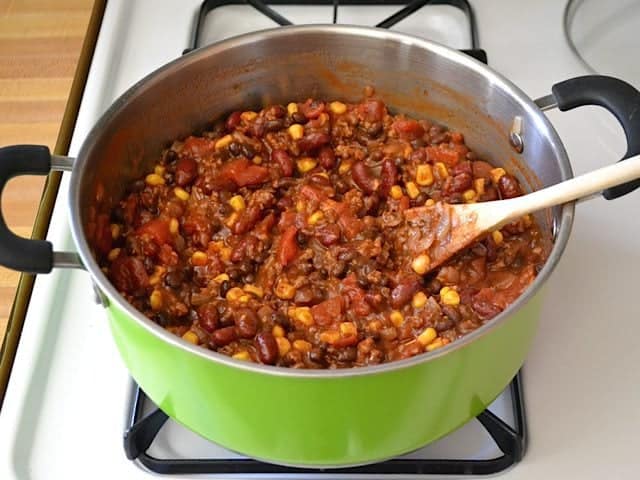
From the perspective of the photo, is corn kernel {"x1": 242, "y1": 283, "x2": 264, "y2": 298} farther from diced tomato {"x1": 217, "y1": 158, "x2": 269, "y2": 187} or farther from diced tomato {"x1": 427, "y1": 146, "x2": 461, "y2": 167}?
diced tomato {"x1": 427, "y1": 146, "x2": 461, "y2": 167}

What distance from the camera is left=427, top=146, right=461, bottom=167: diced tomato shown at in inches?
60.3

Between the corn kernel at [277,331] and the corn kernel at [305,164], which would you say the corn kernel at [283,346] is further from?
the corn kernel at [305,164]

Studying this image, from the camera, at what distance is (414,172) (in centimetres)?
153

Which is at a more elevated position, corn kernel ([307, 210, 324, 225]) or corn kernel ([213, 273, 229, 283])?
corn kernel ([307, 210, 324, 225])

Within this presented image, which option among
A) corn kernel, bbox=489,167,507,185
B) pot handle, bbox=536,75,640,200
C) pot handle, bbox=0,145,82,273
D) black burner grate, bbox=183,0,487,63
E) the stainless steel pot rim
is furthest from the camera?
black burner grate, bbox=183,0,487,63

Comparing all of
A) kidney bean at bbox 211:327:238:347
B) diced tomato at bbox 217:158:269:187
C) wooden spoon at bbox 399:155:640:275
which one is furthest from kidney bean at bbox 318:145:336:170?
kidney bean at bbox 211:327:238:347

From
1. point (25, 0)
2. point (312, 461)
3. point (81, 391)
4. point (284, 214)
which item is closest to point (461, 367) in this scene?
point (312, 461)

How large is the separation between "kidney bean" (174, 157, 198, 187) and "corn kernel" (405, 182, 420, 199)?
391 mm

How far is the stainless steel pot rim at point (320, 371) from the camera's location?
3.19 ft

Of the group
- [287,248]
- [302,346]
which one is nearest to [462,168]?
[287,248]

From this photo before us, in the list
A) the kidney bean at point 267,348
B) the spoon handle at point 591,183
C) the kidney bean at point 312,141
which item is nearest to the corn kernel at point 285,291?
the kidney bean at point 267,348

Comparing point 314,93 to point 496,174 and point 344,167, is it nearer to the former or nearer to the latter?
point 344,167

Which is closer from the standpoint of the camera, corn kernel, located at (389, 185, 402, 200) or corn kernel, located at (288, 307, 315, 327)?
corn kernel, located at (288, 307, 315, 327)

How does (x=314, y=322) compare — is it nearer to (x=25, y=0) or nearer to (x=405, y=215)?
(x=405, y=215)
